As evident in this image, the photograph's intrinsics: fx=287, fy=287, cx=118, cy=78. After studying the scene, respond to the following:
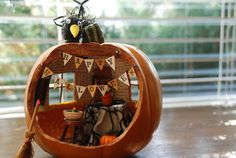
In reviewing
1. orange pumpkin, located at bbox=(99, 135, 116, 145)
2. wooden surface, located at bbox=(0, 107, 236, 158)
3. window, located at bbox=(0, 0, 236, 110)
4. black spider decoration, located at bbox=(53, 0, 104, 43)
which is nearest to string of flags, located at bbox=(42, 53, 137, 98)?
black spider decoration, located at bbox=(53, 0, 104, 43)

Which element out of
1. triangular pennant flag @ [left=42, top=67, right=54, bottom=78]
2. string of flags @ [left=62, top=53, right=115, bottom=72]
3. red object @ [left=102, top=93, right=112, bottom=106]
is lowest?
red object @ [left=102, top=93, right=112, bottom=106]

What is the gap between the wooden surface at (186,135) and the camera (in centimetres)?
181

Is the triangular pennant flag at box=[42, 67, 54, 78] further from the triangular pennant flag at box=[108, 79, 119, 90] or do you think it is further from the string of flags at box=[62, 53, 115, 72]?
the triangular pennant flag at box=[108, 79, 119, 90]

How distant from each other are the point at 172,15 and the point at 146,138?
6.98 feet

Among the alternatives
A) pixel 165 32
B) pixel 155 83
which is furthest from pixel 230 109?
pixel 155 83

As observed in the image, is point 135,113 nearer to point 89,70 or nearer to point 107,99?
point 107,99

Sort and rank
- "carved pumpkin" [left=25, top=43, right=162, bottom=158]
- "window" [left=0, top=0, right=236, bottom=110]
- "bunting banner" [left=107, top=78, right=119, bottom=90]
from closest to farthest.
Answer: "carved pumpkin" [left=25, top=43, right=162, bottom=158]
"bunting banner" [left=107, top=78, right=119, bottom=90]
"window" [left=0, top=0, right=236, bottom=110]

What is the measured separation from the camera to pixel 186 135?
2.15m

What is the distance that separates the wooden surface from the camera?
181 centimetres

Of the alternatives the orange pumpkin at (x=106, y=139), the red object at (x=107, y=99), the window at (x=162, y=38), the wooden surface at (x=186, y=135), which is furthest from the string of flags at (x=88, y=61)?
the window at (x=162, y=38)

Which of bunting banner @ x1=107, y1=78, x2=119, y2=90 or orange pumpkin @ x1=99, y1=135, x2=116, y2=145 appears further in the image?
bunting banner @ x1=107, y1=78, x2=119, y2=90

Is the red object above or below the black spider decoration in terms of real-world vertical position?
below

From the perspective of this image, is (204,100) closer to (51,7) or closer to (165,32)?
(165,32)

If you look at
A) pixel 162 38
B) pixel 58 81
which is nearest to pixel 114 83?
pixel 58 81
